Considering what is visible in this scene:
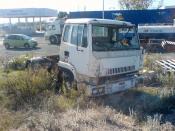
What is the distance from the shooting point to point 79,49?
8.27 m

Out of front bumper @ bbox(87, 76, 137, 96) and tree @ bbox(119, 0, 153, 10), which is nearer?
front bumper @ bbox(87, 76, 137, 96)

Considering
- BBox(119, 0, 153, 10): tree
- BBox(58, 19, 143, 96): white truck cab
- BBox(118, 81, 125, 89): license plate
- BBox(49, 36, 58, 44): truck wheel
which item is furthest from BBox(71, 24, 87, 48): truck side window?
BBox(119, 0, 153, 10): tree

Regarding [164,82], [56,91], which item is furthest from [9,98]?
[164,82]

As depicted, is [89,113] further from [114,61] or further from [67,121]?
[114,61]

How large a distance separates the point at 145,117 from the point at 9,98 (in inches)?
146

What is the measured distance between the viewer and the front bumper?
8.12 metres

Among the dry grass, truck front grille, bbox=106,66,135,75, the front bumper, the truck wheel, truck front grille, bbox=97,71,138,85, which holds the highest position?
truck front grille, bbox=106,66,135,75

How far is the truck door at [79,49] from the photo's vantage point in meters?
8.07

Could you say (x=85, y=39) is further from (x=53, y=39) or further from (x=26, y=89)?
(x=53, y=39)

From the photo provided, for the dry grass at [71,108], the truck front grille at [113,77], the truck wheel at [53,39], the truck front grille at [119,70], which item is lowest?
the truck wheel at [53,39]

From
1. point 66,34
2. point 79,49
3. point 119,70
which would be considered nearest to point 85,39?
point 79,49

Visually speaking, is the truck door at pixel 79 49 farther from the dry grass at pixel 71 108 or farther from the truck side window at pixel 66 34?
the dry grass at pixel 71 108

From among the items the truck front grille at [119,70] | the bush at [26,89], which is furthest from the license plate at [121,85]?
the bush at [26,89]

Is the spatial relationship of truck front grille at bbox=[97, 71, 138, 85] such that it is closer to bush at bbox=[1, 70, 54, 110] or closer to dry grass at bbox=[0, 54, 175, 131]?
dry grass at bbox=[0, 54, 175, 131]
